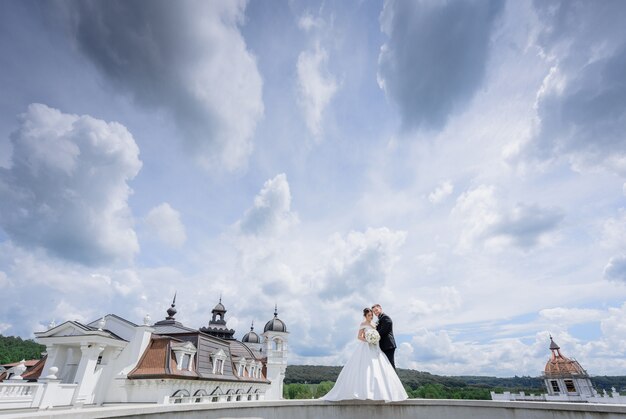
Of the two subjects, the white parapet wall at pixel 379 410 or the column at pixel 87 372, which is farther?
the column at pixel 87 372

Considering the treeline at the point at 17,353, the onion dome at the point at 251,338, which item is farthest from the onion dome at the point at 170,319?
the treeline at the point at 17,353

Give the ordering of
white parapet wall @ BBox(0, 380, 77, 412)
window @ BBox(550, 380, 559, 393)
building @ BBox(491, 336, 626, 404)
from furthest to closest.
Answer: window @ BBox(550, 380, 559, 393) → building @ BBox(491, 336, 626, 404) → white parapet wall @ BBox(0, 380, 77, 412)

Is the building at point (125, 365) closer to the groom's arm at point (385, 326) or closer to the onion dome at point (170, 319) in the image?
the onion dome at point (170, 319)

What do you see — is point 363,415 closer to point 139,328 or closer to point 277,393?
point 139,328

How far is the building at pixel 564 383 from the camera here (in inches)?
1522

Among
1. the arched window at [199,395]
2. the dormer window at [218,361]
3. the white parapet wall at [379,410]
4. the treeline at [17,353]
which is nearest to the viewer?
the white parapet wall at [379,410]

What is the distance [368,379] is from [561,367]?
4958 centimetres

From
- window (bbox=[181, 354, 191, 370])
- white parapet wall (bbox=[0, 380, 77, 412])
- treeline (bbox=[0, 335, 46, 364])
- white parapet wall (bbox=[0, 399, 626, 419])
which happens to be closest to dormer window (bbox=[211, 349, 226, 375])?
window (bbox=[181, 354, 191, 370])

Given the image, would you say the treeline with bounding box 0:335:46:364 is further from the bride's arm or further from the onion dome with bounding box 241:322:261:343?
the bride's arm

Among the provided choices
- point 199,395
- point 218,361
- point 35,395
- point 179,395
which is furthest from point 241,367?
point 35,395

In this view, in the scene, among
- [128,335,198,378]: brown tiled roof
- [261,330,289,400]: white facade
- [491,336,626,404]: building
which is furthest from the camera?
[261,330,289,400]: white facade

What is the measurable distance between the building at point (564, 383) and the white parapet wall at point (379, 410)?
1594 inches

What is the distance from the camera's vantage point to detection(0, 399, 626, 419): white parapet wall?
5.85 m

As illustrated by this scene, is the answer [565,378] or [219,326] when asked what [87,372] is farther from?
[565,378]
